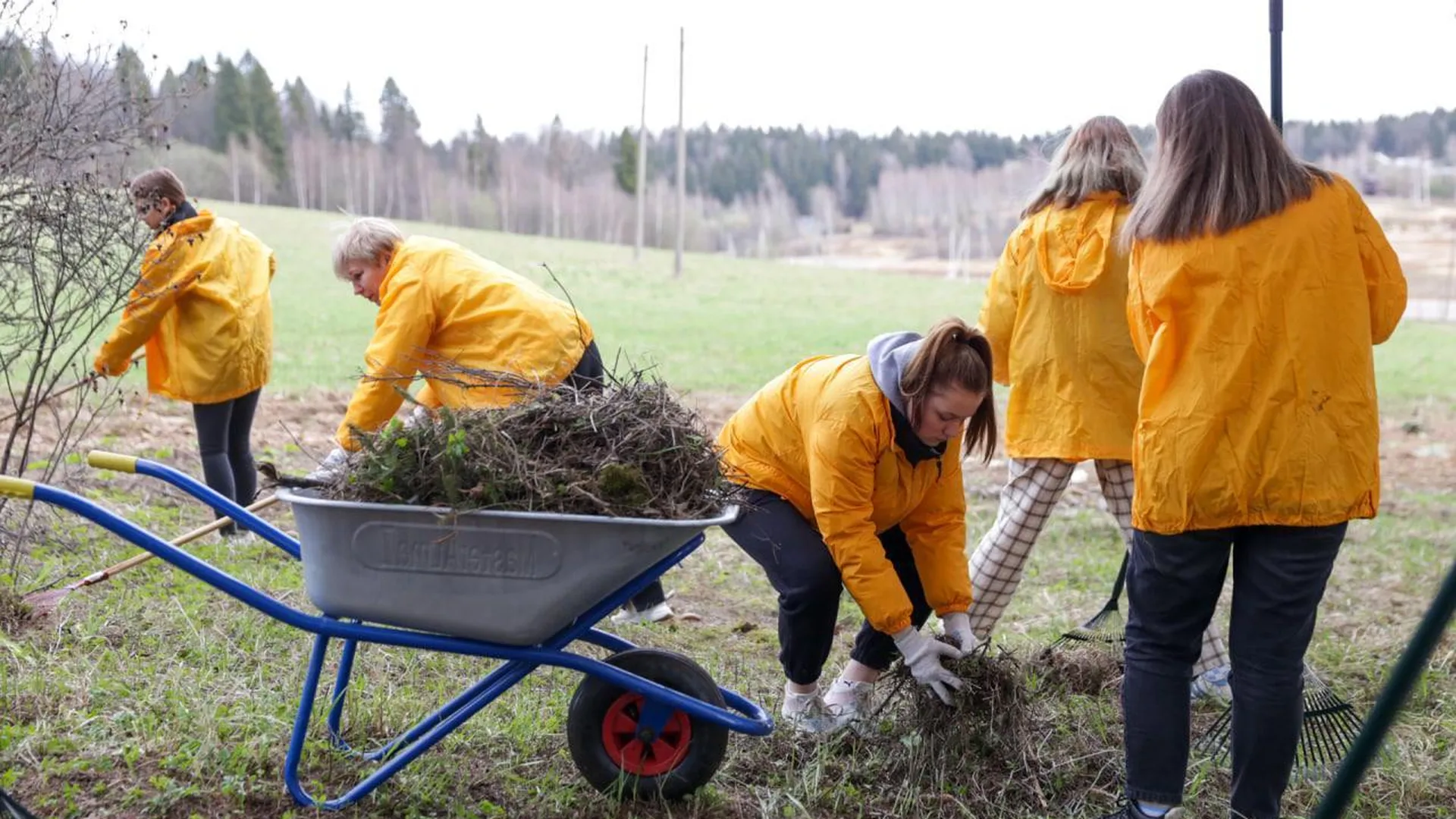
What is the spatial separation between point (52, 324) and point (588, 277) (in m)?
27.7

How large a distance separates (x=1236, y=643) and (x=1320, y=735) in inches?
40.0

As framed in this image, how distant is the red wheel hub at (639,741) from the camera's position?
9.84 ft

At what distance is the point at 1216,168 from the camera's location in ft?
8.80

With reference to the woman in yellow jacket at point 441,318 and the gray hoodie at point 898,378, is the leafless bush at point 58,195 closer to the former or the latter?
the woman in yellow jacket at point 441,318

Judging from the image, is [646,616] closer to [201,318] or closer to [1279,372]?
[201,318]

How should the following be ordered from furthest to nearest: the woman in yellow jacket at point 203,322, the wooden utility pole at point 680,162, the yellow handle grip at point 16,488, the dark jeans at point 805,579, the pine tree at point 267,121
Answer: the pine tree at point 267,121
the wooden utility pole at point 680,162
the woman in yellow jacket at point 203,322
the dark jeans at point 805,579
the yellow handle grip at point 16,488

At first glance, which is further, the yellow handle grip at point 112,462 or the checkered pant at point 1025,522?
the checkered pant at point 1025,522

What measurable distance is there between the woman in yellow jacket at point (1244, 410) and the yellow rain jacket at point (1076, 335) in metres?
0.92

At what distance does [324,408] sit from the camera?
10.6 meters

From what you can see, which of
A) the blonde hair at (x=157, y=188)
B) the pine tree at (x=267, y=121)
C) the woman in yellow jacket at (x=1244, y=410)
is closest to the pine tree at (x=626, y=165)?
the pine tree at (x=267, y=121)

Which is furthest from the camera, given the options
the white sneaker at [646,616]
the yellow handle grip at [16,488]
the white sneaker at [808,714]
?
the white sneaker at [646,616]

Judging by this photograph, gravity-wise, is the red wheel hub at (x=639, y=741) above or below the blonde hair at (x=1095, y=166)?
below

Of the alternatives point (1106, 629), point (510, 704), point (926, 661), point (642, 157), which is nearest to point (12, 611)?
Answer: point (510, 704)

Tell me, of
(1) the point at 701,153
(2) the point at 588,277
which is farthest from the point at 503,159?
(2) the point at 588,277
